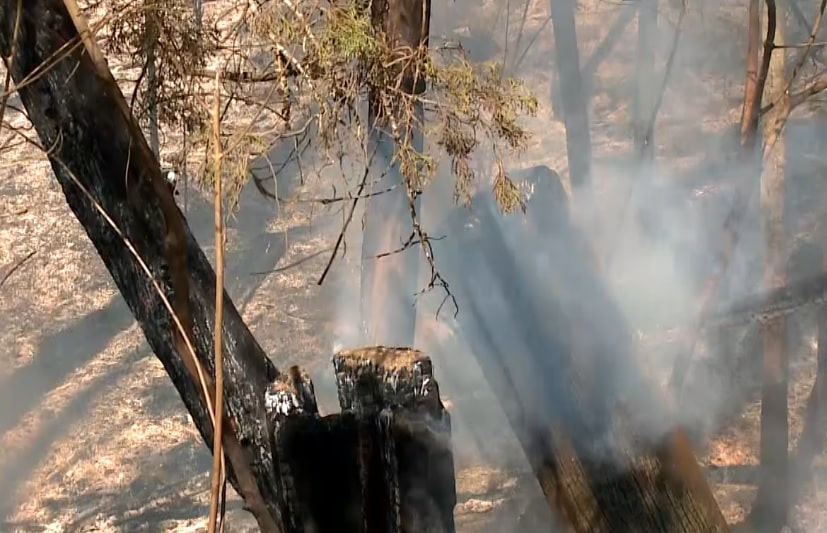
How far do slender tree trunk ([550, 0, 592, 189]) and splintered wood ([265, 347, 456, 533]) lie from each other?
6.25m

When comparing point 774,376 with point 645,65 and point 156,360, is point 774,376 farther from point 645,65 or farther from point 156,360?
point 156,360

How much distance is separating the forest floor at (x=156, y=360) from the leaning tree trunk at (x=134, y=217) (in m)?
A: 2.65

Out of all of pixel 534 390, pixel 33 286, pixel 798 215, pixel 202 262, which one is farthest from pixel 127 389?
pixel 798 215

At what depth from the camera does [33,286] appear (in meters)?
10.2

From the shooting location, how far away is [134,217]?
2.39 metres

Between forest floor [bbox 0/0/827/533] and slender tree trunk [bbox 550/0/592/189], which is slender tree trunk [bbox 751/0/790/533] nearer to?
forest floor [bbox 0/0/827/533]

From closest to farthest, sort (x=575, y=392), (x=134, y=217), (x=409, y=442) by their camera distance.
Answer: (x=409, y=442)
(x=134, y=217)
(x=575, y=392)

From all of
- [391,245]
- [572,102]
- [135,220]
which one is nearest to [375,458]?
[135,220]

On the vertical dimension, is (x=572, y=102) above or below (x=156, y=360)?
above

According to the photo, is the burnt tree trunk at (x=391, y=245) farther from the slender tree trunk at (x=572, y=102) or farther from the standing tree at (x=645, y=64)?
the standing tree at (x=645, y=64)

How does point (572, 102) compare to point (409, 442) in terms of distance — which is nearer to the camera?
point (409, 442)

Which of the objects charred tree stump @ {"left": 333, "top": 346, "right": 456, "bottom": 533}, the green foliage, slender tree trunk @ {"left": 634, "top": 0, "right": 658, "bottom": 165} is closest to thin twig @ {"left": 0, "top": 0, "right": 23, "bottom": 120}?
the green foliage

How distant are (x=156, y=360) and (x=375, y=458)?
7873mm

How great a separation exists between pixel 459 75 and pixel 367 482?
153 centimetres
